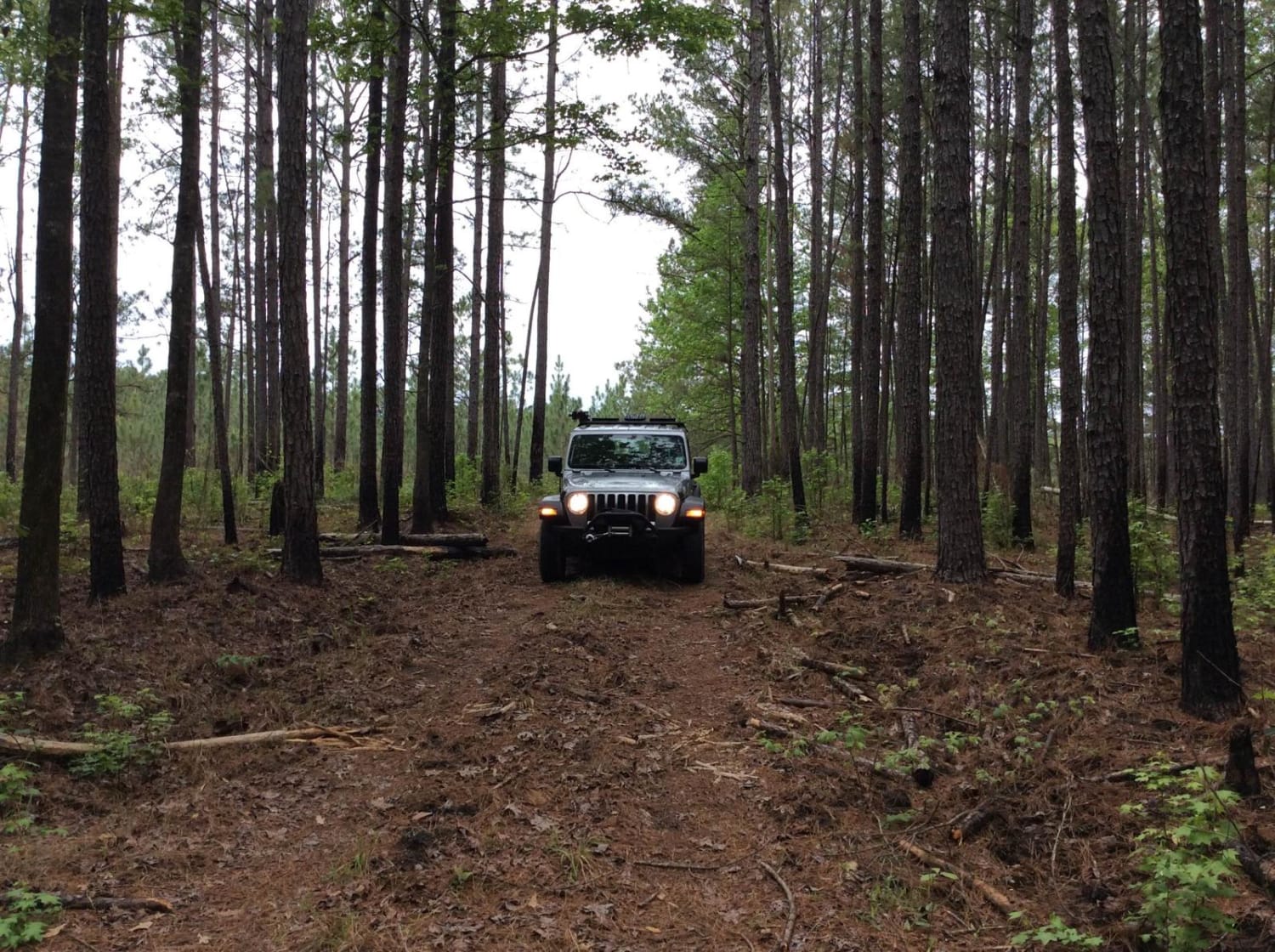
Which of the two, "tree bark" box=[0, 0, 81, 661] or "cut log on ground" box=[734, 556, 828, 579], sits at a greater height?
"tree bark" box=[0, 0, 81, 661]

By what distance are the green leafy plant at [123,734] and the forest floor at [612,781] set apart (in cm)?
5

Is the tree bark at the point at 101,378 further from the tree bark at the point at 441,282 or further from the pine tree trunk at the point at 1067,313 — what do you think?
the pine tree trunk at the point at 1067,313

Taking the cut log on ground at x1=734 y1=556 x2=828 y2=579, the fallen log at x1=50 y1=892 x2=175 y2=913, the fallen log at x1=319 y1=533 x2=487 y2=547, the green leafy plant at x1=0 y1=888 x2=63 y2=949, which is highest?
the fallen log at x1=319 y1=533 x2=487 y2=547

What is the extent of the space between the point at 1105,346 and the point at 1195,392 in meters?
2.11

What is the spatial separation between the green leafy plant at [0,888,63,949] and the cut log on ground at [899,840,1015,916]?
3.77 metres

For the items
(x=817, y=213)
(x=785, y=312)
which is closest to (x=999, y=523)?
(x=785, y=312)

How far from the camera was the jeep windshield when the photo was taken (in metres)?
11.5

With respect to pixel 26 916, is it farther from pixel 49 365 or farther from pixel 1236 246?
pixel 1236 246

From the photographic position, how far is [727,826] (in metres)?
4.32

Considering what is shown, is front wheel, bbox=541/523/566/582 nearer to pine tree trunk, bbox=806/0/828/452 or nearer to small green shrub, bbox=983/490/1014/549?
small green shrub, bbox=983/490/1014/549

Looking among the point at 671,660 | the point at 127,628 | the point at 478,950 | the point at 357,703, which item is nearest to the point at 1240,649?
the point at 671,660

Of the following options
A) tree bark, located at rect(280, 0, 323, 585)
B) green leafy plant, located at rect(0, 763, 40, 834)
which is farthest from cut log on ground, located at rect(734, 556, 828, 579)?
green leafy plant, located at rect(0, 763, 40, 834)

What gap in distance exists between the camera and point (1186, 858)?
3.24m

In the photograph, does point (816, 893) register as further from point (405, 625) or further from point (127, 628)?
point (127, 628)
